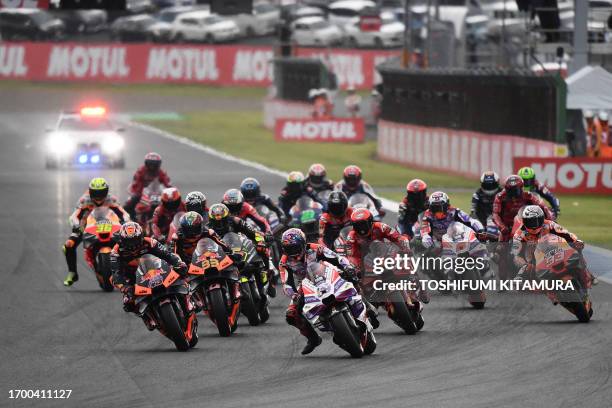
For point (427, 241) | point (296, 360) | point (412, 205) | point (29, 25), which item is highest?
point (29, 25)

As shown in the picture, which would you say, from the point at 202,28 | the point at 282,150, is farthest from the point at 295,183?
the point at 202,28

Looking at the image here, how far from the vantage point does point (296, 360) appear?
15.1 metres

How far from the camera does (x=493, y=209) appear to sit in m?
21.0

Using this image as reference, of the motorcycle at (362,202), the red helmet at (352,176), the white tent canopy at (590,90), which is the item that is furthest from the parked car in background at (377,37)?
the motorcycle at (362,202)

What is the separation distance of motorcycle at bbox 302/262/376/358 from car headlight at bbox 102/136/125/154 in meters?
28.9

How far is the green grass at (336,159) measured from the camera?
2967 centimetres

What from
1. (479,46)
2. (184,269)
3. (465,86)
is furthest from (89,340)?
(479,46)

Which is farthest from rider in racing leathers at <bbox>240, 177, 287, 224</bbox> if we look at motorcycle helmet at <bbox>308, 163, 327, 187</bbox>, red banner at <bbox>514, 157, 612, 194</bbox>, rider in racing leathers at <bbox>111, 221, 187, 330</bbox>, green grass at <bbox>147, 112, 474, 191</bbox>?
green grass at <bbox>147, 112, 474, 191</bbox>

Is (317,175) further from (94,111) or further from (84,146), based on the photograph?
(94,111)

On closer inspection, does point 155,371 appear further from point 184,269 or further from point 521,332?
point 521,332

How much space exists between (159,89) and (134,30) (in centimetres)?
305

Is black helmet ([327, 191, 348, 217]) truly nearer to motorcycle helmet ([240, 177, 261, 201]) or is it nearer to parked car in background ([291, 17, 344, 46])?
motorcycle helmet ([240, 177, 261, 201])

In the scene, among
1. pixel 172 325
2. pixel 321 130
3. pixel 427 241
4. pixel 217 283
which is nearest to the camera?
pixel 172 325

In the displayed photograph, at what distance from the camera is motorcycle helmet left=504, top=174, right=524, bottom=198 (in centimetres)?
2073
